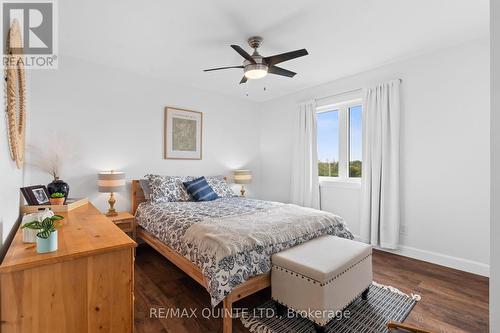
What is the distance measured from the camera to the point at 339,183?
3846 millimetres

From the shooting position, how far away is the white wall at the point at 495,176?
2.71 feet

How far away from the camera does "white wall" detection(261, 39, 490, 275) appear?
2.57 m

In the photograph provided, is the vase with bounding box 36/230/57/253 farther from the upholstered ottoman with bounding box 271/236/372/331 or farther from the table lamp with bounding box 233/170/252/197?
the table lamp with bounding box 233/170/252/197

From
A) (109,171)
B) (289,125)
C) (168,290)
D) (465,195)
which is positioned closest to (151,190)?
(109,171)

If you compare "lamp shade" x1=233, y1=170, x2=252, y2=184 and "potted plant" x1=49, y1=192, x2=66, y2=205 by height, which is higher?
"lamp shade" x1=233, y1=170, x2=252, y2=184

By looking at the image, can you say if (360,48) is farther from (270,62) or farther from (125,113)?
(125,113)

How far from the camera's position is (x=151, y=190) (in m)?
3.24

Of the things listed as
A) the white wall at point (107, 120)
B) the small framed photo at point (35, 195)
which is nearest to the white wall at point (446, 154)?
the white wall at point (107, 120)

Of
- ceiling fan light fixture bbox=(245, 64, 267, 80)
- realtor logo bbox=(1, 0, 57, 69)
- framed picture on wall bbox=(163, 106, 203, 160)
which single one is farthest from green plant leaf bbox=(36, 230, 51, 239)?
framed picture on wall bbox=(163, 106, 203, 160)

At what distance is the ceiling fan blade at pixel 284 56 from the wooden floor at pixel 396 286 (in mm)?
2273

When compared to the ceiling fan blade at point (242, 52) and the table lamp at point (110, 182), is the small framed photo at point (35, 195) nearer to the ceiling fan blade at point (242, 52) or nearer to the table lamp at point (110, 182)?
the table lamp at point (110, 182)

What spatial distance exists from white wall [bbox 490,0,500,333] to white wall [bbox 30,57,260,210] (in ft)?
12.1

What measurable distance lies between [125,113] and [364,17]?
10.4 ft

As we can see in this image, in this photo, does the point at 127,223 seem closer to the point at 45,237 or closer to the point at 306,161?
the point at 45,237
